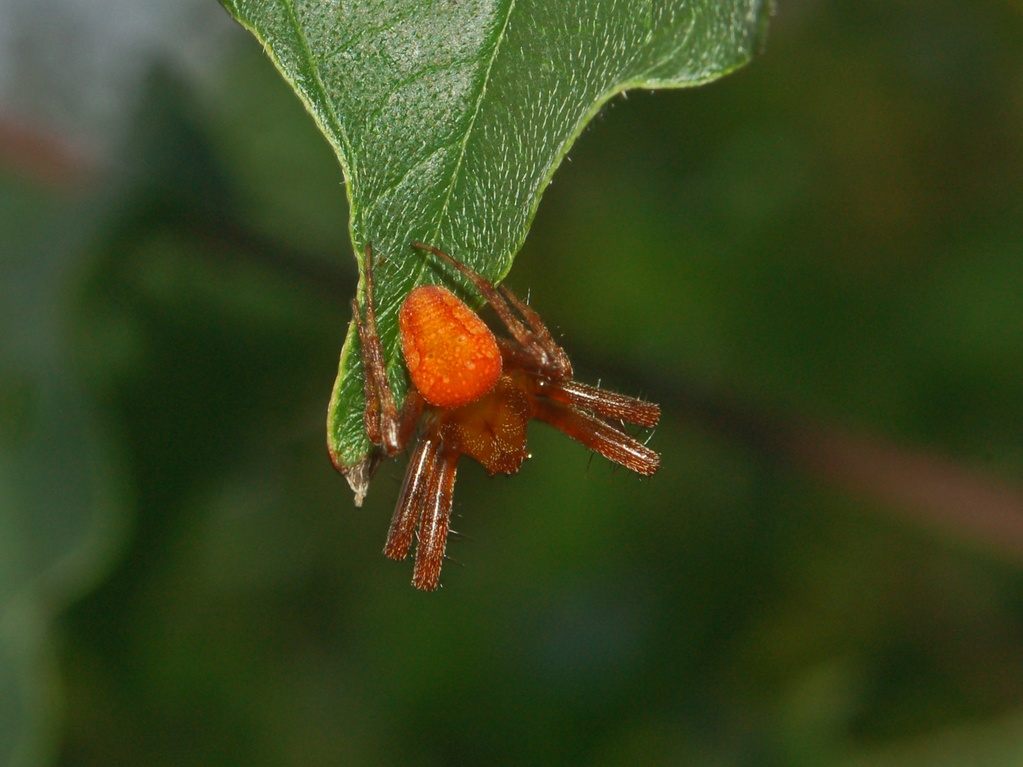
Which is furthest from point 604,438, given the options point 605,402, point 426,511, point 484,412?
point 426,511

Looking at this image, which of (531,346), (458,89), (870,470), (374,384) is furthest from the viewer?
(870,470)

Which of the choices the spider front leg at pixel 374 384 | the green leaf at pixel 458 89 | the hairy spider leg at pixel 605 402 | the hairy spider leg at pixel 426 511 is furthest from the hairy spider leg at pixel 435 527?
the green leaf at pixel 458 89

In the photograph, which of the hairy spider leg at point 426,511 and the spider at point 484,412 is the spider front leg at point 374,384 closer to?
the spider at point 484,412

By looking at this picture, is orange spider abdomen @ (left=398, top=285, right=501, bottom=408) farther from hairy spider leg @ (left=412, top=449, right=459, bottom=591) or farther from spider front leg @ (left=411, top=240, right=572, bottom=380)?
hairy spider leg @ (left=412, top=449, right=459, bottom=591)

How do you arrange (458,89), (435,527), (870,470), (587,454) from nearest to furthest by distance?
(458,89), (435,527), (870,470), (587,454)

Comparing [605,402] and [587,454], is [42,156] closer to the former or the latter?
[605,402]

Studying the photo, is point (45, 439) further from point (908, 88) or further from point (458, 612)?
point (908, 88)

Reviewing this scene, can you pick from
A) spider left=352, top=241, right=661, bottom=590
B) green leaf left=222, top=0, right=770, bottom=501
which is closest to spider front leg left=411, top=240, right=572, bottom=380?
spider left=352, top=241, right=661, bottom=590
